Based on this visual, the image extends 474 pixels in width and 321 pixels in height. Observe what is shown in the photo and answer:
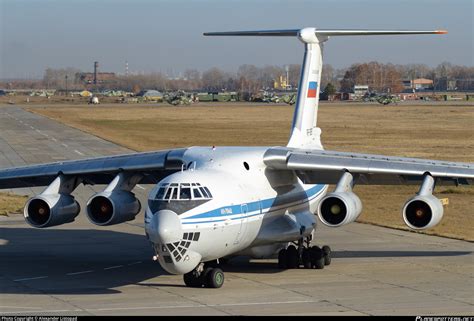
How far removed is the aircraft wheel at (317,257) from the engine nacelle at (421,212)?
9.68 feet

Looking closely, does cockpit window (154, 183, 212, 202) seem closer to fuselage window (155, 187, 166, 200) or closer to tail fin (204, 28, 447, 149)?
fuselage window (155, 187, 166, 200)

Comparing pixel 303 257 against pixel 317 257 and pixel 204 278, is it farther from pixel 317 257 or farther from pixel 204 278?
pixel 204 278

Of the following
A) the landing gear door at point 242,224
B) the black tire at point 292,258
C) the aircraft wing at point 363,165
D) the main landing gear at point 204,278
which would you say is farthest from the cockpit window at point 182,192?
the black tire at point 292,258

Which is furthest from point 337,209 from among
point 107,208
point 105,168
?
point 105,168

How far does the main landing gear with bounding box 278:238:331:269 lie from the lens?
22.7 metres

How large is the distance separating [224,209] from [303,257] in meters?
4.02

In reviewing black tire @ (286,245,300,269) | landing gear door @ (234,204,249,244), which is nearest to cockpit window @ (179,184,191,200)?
landing gear door @ (234,204,249,244)

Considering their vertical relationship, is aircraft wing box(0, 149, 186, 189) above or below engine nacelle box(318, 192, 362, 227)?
above

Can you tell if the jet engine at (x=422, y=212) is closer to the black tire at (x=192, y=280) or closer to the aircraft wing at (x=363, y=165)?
the aircraft wing at (x=363, y=165)

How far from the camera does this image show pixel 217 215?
19344 mm

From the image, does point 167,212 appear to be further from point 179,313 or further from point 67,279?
point 67,279

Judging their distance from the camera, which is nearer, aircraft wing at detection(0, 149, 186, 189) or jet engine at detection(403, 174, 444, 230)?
jet engine at detection(403, 174, 444, 230)

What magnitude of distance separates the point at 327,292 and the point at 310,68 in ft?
24.5

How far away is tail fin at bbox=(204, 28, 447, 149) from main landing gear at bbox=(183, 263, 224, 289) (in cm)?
538
